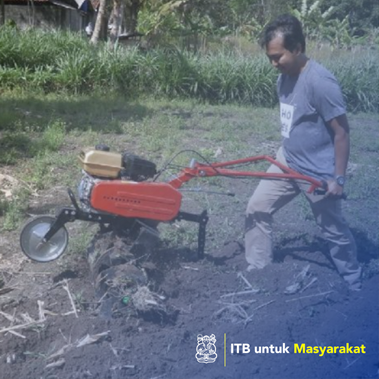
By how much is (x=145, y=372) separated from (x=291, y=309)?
0.97 meters

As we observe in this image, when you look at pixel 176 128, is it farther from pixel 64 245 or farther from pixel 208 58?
pixel 64 245

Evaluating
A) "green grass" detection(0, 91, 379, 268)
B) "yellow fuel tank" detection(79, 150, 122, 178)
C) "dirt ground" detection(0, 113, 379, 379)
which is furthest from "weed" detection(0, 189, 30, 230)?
"yellow fuel tank" detection(79, 150, 122, 178)

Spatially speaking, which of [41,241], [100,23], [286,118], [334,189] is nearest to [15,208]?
[41,241]

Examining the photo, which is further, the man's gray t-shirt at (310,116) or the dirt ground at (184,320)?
the man's gray t-shirt at (310,116)

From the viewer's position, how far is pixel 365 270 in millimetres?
4383

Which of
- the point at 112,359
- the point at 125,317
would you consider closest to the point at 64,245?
the point at 125,317

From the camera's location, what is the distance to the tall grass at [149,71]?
5.88 metres

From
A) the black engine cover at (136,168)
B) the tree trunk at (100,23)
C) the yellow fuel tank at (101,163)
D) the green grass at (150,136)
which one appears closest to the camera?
the yellow fuel tank at (101,163)

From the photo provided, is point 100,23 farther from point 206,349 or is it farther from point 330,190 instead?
point 206,349

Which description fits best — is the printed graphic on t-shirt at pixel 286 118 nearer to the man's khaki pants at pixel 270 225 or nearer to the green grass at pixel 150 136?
the man's khaki pants at pixel 270 225

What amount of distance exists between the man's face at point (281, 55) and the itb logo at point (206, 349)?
5.17ft

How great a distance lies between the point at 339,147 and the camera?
3887mm

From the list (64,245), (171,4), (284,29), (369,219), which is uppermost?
(284,29)

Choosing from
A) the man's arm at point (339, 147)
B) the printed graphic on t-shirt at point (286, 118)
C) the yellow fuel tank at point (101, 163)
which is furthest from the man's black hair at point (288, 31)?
the yellow fuel tank at point (101, 163)
